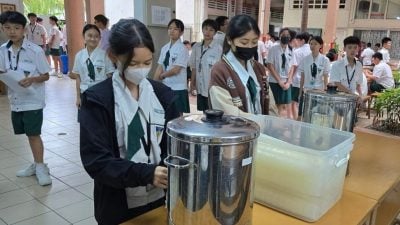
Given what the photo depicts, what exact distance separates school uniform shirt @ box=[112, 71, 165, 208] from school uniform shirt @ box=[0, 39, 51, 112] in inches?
76.0

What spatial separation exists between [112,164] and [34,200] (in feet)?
6.41

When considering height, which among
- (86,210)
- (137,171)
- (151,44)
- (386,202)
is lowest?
(86,210)

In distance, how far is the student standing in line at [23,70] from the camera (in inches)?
103

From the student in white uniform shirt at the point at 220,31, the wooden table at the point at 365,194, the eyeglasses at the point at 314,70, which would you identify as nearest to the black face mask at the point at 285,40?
the eyeglasses at the point at 314,70

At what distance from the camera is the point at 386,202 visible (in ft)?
5.31

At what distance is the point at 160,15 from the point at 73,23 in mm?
4832

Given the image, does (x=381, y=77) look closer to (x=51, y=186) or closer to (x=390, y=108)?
(x=390, y=108)

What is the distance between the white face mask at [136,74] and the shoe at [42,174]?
7.02ft

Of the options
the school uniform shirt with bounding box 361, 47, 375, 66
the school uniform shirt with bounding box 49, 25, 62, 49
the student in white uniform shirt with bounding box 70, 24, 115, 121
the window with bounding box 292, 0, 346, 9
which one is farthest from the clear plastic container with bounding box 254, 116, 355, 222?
the window with bounding box 292, 0, 346, 9

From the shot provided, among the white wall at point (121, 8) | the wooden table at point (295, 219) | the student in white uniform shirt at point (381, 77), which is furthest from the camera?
the student in white uniform shirt at point (381, 77)

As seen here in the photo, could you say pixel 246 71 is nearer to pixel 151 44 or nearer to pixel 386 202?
pixel 151 44

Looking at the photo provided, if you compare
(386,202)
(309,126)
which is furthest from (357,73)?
(309,126)

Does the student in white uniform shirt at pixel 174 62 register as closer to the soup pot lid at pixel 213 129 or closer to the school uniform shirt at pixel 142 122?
the school uniform shirt at pixel 142 122

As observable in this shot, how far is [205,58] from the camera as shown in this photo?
12.7 feet
